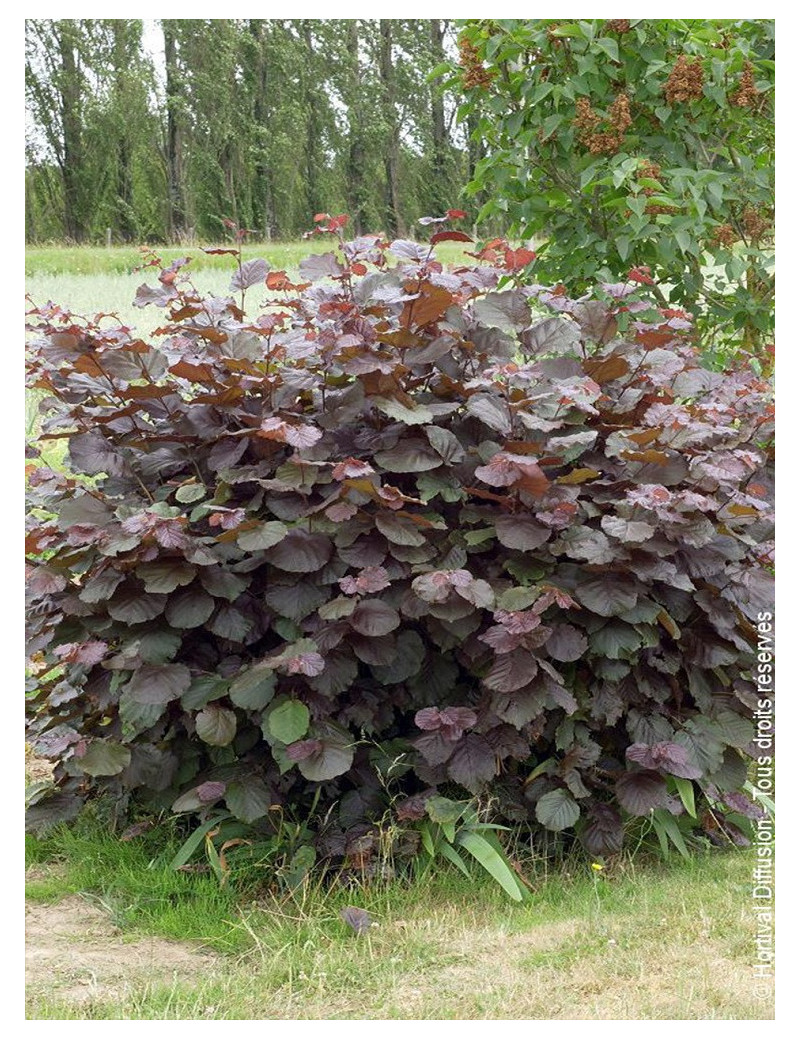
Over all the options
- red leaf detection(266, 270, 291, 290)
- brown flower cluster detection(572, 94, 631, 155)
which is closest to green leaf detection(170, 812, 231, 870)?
red leaf detection(266, 270, 291, 290)

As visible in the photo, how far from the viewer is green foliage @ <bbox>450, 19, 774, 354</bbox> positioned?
3.86m

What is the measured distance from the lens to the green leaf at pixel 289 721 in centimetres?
228

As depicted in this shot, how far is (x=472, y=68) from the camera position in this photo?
13.1ft

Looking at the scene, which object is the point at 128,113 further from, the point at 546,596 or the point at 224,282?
the point at 546,596

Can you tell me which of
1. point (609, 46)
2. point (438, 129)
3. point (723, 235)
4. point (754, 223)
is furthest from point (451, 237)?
point (438, 129)

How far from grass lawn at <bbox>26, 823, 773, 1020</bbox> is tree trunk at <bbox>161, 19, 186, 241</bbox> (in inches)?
245

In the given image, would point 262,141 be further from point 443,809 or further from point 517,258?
point 443,809

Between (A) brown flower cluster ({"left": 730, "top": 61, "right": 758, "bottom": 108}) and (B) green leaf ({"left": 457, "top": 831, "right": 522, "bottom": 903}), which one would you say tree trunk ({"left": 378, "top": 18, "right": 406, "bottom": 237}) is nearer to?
(A) brown flower cluster ({"left": 730, "top": 61, "right": 758, "bottom": 108})

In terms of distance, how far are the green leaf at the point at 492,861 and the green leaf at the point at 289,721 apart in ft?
1.50

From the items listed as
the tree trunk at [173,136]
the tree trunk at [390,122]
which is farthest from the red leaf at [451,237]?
the tree trunk at [173,136]

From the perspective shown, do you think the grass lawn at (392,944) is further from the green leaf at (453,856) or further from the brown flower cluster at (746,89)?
the brown flower cluster at (746,89)

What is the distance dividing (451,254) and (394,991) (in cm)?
689

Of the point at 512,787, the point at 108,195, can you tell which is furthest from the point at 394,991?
the point at 108,195

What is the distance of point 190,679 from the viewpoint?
93.6 inches
